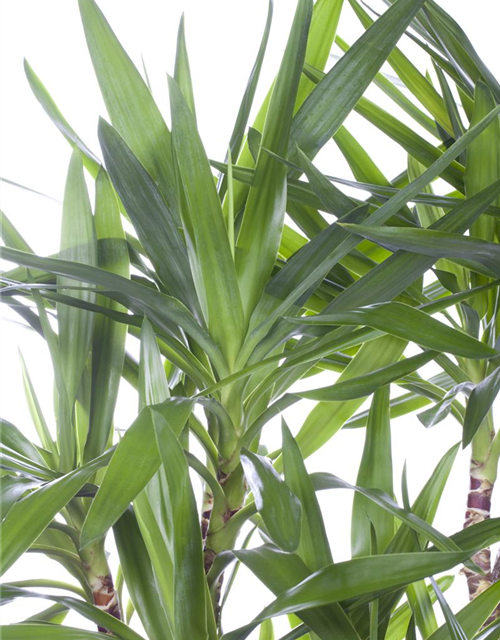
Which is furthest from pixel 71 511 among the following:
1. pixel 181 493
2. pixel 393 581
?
pixel 393 581

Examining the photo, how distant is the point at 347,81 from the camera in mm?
620

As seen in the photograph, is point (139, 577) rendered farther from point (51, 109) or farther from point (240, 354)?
point (51, 109)

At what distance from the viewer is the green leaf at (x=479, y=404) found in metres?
0.58

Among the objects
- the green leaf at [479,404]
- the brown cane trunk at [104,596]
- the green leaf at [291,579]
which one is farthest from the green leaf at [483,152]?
the brown cane trunk at [104,596]

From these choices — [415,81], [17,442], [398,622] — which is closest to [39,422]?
[17,442]

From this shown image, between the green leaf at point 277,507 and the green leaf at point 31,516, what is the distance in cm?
13

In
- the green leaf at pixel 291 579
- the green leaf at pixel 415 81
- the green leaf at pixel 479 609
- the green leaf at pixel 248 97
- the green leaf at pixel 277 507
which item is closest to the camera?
the green leaf at pixel 277 507

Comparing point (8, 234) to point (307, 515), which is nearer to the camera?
point (307, 515)

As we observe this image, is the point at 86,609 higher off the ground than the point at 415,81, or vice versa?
the point at 415,81

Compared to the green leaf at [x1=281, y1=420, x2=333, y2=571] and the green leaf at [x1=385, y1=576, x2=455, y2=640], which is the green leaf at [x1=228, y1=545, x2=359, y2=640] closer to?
the green leaf at [x1=281, y1=420, x2=333, y2=571]

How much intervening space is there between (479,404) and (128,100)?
0.42 metres

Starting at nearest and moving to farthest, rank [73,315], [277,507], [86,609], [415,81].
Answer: [277,507] → [86,609] → [73,315] → [415,81]

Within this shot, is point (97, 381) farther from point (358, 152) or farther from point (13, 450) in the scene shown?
point (358, 152)

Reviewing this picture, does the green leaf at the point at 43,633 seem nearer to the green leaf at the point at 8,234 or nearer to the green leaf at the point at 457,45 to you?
the green leaf at the point at 8,234
